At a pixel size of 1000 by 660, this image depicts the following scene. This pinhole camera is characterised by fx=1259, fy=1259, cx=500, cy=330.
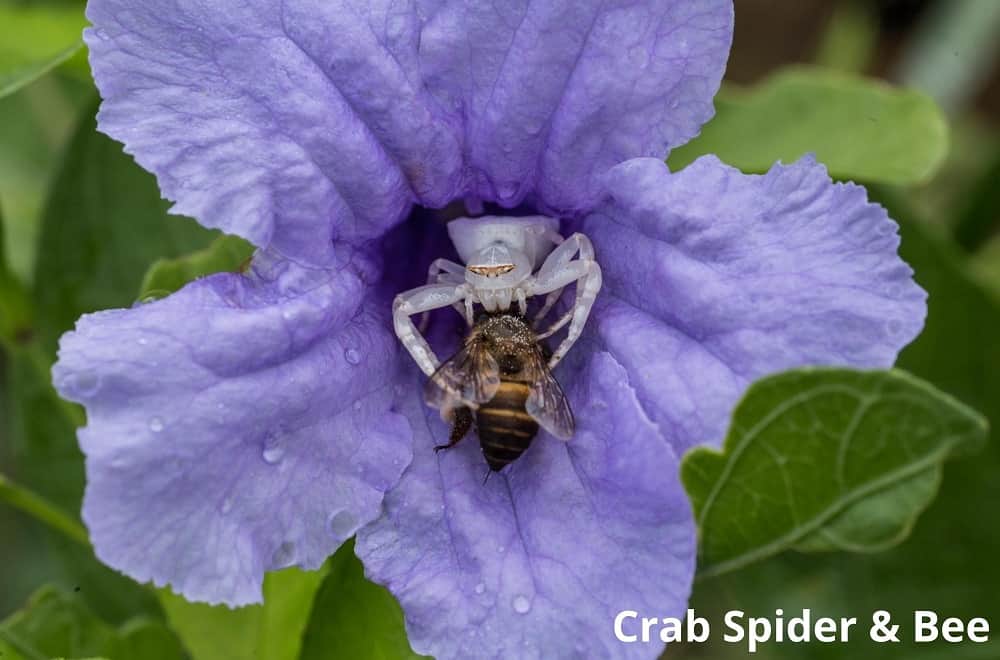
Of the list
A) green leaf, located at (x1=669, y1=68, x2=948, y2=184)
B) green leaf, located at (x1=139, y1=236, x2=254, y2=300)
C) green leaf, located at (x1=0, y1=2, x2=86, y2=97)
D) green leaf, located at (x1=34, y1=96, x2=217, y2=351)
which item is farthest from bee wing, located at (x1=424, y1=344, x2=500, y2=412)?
green leaf, located at (x1=0, y1=2, x2=86, y2=97)

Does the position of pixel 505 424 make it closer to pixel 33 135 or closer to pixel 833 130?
pixel 833 130

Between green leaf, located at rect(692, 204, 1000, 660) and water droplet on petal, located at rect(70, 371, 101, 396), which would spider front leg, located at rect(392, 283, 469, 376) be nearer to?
water droplet on petal, located at rect(70, 371, 101, 396)

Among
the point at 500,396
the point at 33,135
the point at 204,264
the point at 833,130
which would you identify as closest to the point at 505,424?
the point at 500,396

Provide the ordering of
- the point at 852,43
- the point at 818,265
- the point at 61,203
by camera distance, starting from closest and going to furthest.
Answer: the point at 818,265 < the point at 61,203 < the point at 852,43

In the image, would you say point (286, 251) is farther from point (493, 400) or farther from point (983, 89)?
point (983, 89)

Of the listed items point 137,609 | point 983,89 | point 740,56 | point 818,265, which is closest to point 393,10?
point 818,265

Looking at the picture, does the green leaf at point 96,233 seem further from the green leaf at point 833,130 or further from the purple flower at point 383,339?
the green leaf at point 833,130
